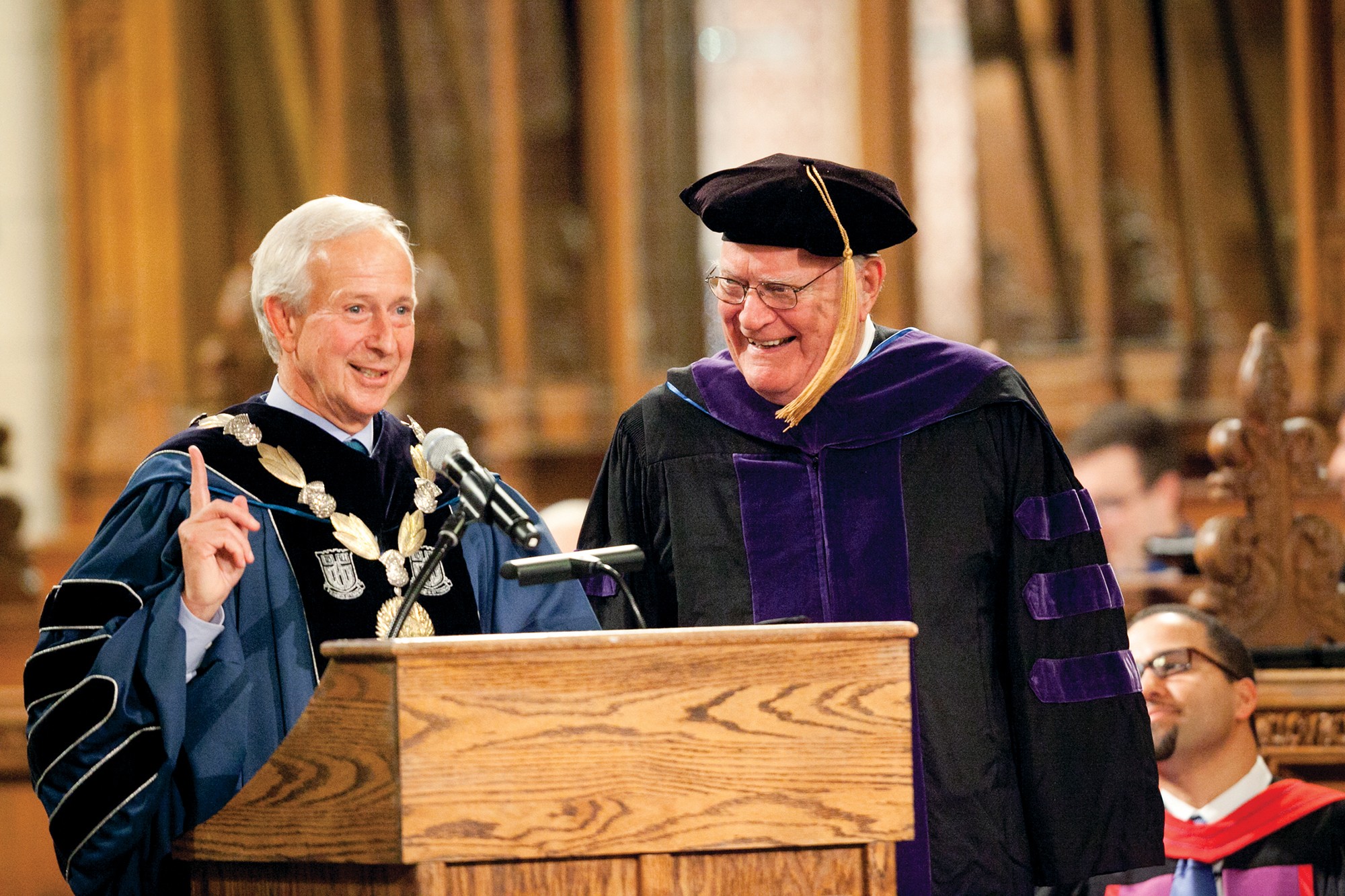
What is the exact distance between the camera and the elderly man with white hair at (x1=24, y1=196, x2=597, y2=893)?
2.48 metres

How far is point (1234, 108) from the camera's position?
7.13 m

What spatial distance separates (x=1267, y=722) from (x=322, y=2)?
5445 mm

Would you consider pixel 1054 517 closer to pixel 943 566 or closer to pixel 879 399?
pixel 943 566

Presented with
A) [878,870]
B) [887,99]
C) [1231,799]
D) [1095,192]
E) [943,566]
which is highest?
[887,99]

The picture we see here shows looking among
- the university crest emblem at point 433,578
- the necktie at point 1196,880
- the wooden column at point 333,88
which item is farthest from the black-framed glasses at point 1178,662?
the wooden column at point 333,88

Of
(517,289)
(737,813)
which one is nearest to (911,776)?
(737,813)

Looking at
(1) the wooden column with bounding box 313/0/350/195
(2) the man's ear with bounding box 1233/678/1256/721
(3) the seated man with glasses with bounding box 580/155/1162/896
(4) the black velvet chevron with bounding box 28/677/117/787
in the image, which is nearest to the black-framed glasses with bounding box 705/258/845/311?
(3) the seated man with glasses with bounding box 580/155/1162/896

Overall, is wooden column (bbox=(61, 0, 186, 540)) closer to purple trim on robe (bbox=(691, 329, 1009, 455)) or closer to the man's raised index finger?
purple trim on robe (bbox=(691, 329, 1009, 455))

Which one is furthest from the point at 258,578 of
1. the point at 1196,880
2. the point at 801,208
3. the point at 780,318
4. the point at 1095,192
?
the point at 1095,192

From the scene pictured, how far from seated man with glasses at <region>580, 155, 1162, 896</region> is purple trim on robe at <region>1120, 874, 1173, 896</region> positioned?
1064mm

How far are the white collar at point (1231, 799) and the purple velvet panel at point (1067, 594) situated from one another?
1.15 meters

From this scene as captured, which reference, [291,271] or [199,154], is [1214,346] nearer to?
[199,154]

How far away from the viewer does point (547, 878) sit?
212 cm

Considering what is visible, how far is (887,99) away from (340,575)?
5302 millimetres
